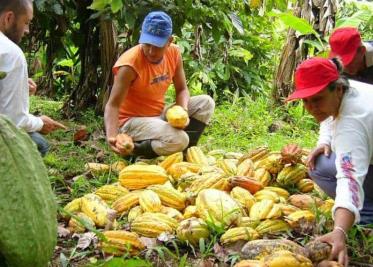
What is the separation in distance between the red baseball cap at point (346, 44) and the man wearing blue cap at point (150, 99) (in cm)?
131

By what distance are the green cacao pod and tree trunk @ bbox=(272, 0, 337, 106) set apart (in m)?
6.09

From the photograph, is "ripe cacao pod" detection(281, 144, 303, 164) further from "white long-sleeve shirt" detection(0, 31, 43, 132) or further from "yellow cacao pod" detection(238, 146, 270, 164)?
"white long-sleeve shirt" detection(0, 31, 43, 132)

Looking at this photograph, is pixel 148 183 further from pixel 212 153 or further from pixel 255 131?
pixel 255 131

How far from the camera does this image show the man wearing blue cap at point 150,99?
4266 millimetres

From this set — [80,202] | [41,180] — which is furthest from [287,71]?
[41,180]

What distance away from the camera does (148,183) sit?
3.71 metres

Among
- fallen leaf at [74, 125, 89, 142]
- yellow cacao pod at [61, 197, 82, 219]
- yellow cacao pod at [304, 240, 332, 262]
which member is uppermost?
yellow cacao pod at [304, 240, 332, 262]

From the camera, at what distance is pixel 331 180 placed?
3.24 metres

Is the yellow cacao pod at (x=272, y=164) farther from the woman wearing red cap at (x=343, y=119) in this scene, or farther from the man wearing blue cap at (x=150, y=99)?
the woman wearing red cap at (x=343, y=119)

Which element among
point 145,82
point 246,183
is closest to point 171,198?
point 246,183

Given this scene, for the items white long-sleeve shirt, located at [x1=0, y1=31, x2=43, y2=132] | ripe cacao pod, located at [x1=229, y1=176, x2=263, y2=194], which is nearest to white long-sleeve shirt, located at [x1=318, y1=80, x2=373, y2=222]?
ripe cacao pod, located at [x1=229, y1=176, x2=263, y2=194]

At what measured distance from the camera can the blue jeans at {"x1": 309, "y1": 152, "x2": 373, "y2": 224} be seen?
3129 mm

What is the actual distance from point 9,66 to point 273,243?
177 centimetres

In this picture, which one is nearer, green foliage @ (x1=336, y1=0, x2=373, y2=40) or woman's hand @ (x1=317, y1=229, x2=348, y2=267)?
woman's hand @ (x1=317, y1=229, x2=348, y2=267)
